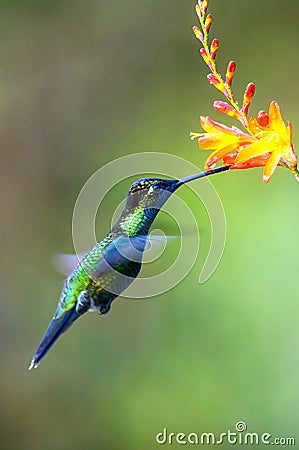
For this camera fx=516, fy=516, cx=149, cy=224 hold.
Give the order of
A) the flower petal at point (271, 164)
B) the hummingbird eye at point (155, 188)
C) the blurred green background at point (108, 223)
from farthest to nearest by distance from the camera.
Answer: the blurred green background at point (108, 223), the hummingbird eye at point (155, 188), the flower petal at point (271, 164)

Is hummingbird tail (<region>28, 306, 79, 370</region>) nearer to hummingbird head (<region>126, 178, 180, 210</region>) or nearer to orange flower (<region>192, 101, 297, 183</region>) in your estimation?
hummingbird head (<region>126, 178, 180, 210</region>)

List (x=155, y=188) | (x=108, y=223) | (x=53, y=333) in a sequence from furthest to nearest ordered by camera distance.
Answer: (x=108, y=223), (x=53, y=333), (x=155, y=188)

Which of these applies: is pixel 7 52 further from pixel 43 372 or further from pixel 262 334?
pixel 262 334

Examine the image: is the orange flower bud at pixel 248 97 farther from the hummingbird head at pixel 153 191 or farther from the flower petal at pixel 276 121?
the hummingbird head at pixel 153 191

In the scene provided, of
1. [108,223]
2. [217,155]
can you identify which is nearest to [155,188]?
[217,155]

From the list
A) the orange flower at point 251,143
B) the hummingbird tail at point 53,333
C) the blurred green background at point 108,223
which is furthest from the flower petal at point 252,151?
the blurred green background at point 108,223

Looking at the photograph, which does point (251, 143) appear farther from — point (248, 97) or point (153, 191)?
point (153, 191)
